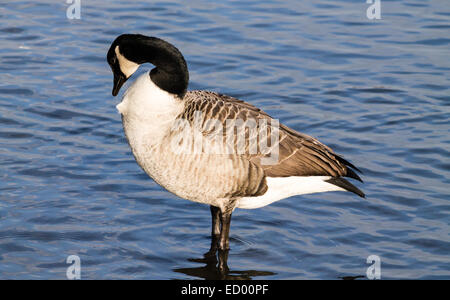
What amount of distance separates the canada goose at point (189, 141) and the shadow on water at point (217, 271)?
493 millimetres

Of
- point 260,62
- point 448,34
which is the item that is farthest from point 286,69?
point 448,34

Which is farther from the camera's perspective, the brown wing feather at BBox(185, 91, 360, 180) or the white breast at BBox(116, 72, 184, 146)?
the brown wing feather at BBox(185, 91, 360, 180)

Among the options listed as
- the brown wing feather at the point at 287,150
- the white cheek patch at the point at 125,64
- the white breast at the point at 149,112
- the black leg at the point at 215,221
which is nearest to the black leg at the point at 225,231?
the black leg at the point at 215,221

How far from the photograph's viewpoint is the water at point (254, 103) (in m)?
8.79

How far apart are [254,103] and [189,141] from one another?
16.2ft

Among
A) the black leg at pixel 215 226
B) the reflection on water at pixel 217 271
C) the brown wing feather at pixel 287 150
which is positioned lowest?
the reflection on water at pixel 217 271

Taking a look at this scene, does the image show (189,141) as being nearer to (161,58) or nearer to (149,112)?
(149,112)

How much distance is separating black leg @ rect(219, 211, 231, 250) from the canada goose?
23 mm

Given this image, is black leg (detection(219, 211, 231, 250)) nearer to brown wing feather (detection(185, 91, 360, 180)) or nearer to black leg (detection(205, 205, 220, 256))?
black leg (detection(205, 205, 220, 256))

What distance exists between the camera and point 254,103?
1284cm

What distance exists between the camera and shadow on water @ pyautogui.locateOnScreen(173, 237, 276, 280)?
8484mm

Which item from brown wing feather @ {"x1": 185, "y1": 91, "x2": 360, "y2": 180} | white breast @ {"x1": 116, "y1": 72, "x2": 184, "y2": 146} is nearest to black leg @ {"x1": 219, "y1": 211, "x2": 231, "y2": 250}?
brown wing feather @ {"x1": 185, "y1": 91, "x2": 360, "y2": 180}

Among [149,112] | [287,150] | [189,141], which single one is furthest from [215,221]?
[149,112]

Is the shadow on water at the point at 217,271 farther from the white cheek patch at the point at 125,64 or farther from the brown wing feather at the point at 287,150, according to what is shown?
the white cheek patch at the point at 125,64
